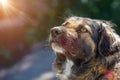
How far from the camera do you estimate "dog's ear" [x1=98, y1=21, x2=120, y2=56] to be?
234 inches

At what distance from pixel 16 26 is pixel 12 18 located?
242 millimetres

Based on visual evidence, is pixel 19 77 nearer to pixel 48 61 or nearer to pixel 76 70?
pixel 48 61

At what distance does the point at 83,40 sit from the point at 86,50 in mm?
112

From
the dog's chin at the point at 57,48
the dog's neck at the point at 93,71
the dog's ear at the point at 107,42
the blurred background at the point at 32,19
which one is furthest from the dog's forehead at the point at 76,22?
the blurred background at the point at 32,19

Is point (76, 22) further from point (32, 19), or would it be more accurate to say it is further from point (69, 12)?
point (32, 19)

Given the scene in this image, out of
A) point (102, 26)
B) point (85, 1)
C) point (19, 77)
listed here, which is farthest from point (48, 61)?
point (102, 26)

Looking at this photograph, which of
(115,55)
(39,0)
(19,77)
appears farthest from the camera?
(39,0)

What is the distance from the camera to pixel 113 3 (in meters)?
12.3

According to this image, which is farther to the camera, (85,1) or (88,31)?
(85,1)

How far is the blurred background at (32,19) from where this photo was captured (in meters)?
12.5

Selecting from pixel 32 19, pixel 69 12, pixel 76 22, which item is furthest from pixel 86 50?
pixel 32 19

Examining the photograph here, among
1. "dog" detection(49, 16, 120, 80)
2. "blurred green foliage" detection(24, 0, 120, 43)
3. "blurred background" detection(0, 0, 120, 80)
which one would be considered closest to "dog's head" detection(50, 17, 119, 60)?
"dog" detection(49, 16, 120, 80)

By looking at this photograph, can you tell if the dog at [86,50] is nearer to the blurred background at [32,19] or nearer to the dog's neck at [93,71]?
the dog's neck at [93,71]

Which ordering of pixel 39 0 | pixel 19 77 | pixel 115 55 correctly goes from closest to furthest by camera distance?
pixel 115 55 < pixel 19 77 < pixel 39 0
